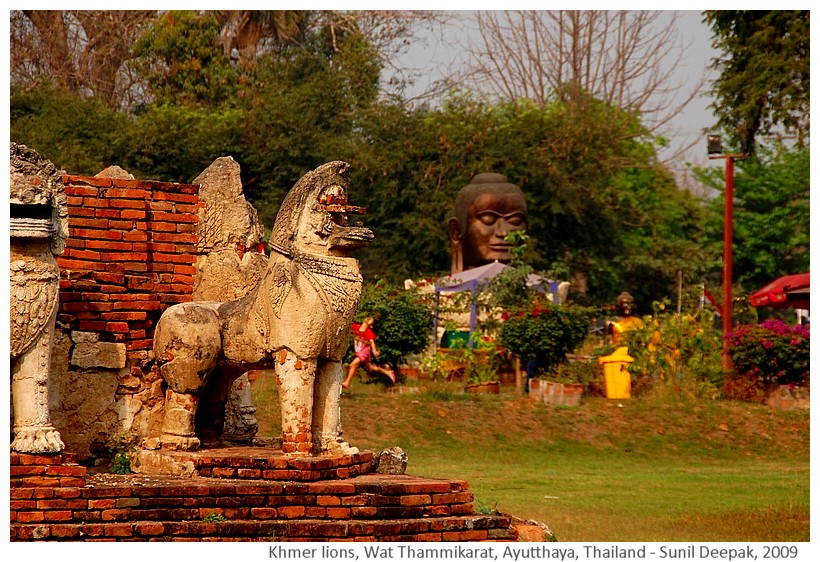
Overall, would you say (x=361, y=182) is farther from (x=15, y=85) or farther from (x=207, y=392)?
(x=207, y=392)

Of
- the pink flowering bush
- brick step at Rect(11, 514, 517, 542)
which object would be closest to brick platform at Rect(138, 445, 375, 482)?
brick step at Rect(11, 514, 517, 542)

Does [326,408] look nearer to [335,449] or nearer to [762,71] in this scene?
[335,449]

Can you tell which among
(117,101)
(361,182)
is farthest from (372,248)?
(117,101)

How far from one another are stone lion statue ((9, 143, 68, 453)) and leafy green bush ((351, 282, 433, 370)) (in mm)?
9792

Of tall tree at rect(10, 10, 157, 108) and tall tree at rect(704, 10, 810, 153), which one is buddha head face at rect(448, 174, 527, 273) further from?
tall tree at rect(10, 10, 157, 108)

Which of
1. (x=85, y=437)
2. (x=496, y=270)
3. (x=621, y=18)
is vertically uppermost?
(x=621, y=18)

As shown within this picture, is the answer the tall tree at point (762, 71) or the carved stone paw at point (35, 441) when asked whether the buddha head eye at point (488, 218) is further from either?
the carved stone paw at point (35, 441)

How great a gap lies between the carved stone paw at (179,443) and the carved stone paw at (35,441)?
854 mm

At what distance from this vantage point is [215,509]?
727 centimetres

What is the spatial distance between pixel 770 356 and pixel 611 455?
143 inches

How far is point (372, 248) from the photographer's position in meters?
28.3

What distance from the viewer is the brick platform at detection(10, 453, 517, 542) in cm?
715

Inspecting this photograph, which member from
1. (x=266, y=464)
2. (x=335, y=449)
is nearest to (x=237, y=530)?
(x=266, y=464)

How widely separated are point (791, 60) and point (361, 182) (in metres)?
8.65
